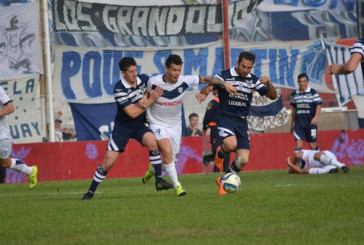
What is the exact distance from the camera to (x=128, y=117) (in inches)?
462

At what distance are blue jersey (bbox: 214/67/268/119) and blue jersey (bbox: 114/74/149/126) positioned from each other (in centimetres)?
140

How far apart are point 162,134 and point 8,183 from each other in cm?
783

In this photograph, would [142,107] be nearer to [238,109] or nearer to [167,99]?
[167,99]

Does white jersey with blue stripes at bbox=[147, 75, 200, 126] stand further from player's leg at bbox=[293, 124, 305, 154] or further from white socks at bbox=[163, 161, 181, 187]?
player's leg at bbox=[293, 124, 305, 154]

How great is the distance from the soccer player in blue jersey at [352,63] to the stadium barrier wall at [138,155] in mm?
11057

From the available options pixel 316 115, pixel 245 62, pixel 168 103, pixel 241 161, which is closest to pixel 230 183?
pixel 241 161

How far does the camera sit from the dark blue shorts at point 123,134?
11.5m

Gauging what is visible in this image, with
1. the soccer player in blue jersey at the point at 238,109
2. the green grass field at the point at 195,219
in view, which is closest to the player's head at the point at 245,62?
the soccer player in blue jersey at the point at 238,109

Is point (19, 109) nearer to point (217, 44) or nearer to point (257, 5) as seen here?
point (217, 44)

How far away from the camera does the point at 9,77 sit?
19.0 metres

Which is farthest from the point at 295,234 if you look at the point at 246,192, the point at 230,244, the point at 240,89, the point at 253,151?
the point at 253,151

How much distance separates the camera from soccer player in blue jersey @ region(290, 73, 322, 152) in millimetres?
19109

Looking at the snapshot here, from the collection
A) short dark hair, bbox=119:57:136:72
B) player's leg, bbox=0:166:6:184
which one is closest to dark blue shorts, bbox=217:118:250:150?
short dark hair, bbox=119:57:136:72

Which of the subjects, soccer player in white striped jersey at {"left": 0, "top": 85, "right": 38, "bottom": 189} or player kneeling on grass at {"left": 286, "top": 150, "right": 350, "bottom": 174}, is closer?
soccer player in white striped jersey at {"left": 0, "top": 85, "right": 38, "bottom": 189}
